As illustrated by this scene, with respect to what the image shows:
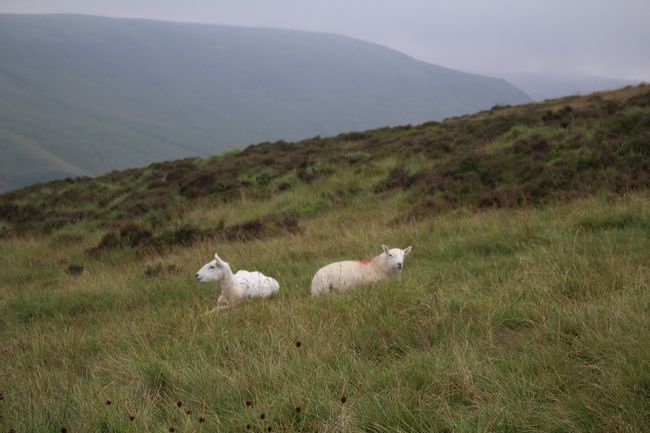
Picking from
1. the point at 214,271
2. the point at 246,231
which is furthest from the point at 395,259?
the point at 246,231

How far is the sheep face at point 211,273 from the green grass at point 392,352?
0.53 m

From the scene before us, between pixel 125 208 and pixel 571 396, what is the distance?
64.2 feet

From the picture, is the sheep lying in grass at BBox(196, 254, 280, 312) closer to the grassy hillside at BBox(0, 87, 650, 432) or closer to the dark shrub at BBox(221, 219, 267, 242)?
the grassy hillside at BBox(0, 87, 650, 432)

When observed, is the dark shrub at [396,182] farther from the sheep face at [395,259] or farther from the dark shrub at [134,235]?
the sheep face at [395,259]

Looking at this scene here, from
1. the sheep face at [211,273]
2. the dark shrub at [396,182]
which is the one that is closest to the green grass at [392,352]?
the sheep face at [211,273]

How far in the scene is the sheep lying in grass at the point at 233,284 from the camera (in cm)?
757

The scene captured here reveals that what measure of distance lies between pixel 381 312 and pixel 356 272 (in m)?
2.29

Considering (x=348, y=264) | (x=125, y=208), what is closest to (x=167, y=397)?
(x=348, y=264)

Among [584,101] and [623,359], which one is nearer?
[623,359]

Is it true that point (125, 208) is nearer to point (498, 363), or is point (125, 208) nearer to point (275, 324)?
point (275, 324)

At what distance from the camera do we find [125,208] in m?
20.3

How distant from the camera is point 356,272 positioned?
741 centimetres

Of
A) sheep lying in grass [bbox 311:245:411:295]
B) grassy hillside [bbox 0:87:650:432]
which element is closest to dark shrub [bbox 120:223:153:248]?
grassy hillside [bbox 0:87:650:432]

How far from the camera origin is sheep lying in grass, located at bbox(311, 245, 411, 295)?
709 cm
